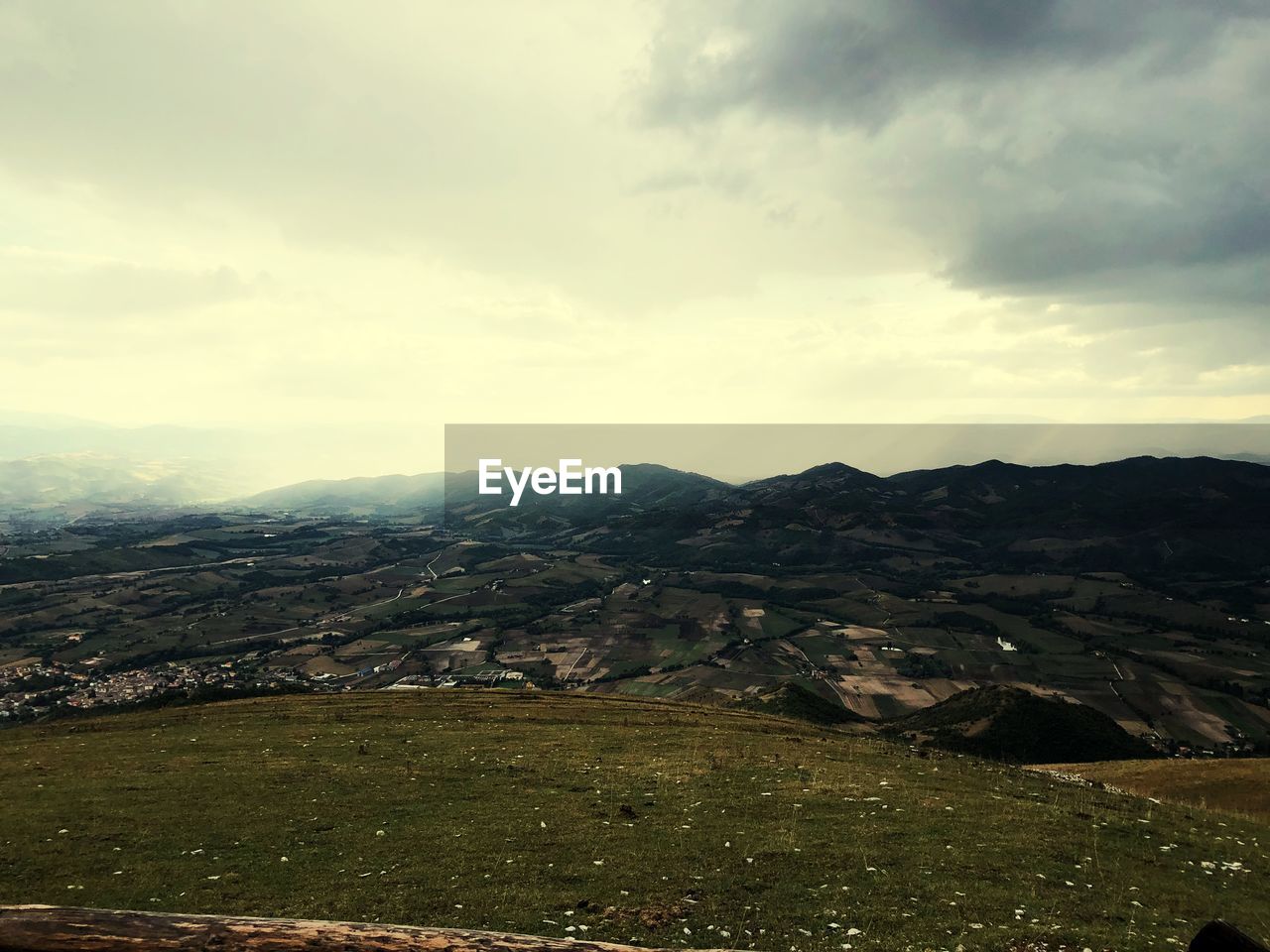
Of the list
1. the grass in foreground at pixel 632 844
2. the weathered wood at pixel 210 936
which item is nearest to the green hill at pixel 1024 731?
the grass in foreground at pixel 632 844

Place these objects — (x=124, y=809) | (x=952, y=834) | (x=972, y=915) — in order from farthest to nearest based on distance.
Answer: (x=124, y=809) < (x=952, y=834) < (x=972, y=915)

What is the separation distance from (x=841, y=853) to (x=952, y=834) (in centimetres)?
556

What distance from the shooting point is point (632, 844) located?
78.8 feet

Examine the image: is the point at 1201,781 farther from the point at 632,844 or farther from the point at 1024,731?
the point at 1024,731

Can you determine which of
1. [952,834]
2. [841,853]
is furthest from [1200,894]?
[841,853]

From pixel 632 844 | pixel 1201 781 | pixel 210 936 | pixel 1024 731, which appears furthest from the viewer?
pixel 1024 731

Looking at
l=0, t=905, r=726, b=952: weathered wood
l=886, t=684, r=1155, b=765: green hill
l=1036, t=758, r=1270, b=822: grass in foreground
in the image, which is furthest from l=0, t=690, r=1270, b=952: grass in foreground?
l=886, t=684, r=1155, b=765: green hill

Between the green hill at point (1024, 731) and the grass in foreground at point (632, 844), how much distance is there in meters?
72.4

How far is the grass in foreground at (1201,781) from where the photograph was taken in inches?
1647

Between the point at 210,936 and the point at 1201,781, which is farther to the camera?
the point at 1201,781

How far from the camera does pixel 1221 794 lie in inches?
1736

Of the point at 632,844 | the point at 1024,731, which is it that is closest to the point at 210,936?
the point at 632,844

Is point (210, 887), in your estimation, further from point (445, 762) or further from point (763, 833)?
point (763, 833)

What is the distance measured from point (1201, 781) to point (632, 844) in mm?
48959
